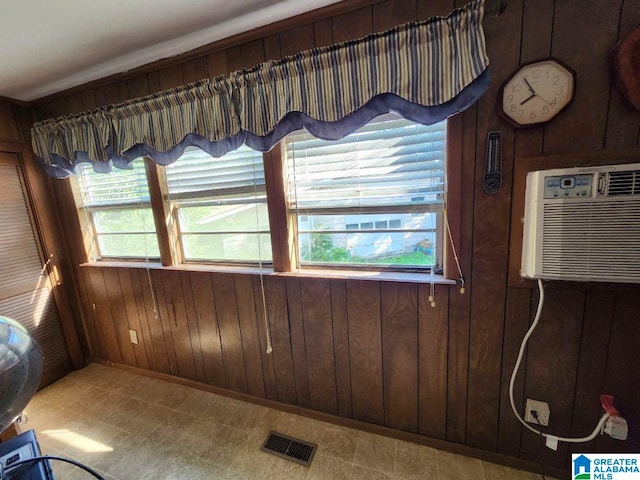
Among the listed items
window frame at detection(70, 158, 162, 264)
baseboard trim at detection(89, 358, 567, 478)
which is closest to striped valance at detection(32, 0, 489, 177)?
window frame at detection(70, 158, 162, 264)

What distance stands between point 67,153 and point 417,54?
236 cm

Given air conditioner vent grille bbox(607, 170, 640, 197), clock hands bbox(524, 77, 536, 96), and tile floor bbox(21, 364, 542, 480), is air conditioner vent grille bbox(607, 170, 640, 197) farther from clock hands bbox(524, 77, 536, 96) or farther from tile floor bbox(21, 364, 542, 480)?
tile floor bbox(21, 364, 542, 480)

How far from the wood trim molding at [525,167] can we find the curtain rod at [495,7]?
1.88 feet

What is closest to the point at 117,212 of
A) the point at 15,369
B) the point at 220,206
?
the point at 220,206

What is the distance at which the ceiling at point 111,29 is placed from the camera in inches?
46.6

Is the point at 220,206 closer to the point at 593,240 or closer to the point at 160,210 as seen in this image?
the point at 160,210

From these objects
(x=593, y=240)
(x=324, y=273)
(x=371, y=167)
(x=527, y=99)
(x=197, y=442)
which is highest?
(x=527, y=99)

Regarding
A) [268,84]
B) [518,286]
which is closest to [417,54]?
[268,84]

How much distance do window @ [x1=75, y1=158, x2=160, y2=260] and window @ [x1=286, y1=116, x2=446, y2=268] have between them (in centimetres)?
122

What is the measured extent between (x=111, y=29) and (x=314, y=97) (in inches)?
43.6

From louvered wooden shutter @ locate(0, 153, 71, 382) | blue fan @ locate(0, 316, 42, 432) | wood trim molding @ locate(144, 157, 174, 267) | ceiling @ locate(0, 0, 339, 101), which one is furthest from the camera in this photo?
louvered wooden shutter @ locate(0, 153, 71, 382)

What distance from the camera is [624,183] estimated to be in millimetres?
882

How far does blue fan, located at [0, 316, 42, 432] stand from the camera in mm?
553

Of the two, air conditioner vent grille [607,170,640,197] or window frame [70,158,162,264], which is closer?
air conditioner vent grille [607,170,640,197]
